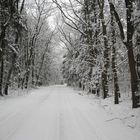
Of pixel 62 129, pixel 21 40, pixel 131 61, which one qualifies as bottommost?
pixel 62 129

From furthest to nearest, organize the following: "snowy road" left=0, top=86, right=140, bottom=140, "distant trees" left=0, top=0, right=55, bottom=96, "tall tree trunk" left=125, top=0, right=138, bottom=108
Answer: "distant trees" left=0, top=0, right=55, bottom=96
"tall tree trunk" left=125, top=0, right=138, bottom=108
"snowy road" left=0, top=86, right=140, bottom=140

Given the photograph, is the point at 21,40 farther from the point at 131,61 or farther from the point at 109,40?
the point at 131,61

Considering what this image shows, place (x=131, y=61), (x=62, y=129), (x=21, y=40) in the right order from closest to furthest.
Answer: (x=62, y=129)
(x=131, y=61)
(x=21, y=40)

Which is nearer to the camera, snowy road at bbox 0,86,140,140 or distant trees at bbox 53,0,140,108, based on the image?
snowy road at bbox 0,86,140,140

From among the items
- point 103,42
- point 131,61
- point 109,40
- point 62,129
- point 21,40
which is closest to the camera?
point 62,129

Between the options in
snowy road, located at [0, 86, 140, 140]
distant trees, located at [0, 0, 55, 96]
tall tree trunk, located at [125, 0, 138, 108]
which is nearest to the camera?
snowy road, located at [0, 86, 140, 140]

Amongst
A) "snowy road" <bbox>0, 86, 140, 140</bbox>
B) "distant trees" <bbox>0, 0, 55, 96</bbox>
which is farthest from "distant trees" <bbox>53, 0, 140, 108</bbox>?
"distant trees" <bbox>0, 0, 55, 96</bbox>

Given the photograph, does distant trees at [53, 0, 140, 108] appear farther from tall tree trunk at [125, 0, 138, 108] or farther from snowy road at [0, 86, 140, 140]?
snowy road at [0, 86, 140, 140]

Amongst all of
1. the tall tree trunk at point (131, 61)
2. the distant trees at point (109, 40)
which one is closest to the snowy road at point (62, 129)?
the tall tree trunk at point (131, 61)

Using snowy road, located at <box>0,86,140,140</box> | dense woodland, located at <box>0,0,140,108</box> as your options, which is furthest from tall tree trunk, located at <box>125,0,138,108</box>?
snowy road, located at <box>0,86,140,140</box>

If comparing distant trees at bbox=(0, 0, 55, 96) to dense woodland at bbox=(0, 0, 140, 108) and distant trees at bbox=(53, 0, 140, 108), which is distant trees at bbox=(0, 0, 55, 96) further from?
distant trees at bbox=(53, 0, 140, 108)

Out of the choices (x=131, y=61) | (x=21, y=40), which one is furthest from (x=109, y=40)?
(x=21, y=40)

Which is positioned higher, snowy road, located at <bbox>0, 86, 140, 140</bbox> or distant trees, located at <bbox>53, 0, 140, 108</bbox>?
distant trees, located at <bbox>53, 0, 140, 108</bbox>

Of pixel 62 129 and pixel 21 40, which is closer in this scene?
pixel 62 129
